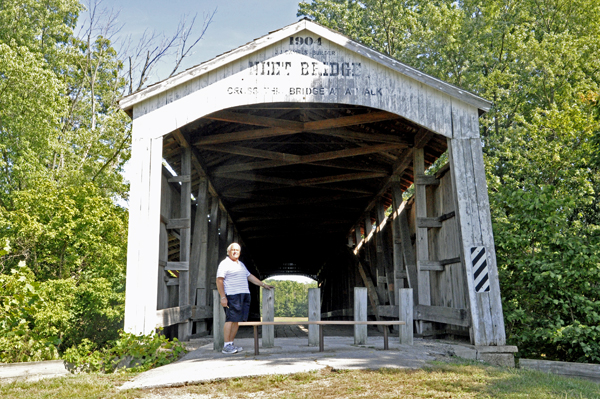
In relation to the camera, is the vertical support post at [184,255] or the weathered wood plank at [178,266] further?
the vertical support post at [184,255]

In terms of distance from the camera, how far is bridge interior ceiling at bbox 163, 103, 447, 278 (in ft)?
32.8

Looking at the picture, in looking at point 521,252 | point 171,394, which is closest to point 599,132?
point 521,252

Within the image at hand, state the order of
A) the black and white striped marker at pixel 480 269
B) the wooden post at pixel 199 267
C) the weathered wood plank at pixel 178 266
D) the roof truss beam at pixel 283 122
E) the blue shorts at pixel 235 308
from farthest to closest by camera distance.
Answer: the wooden post at pixel 199 267 < the roof truss beam at pixel 283 122 < the weathered wood plank at pixel 178 266 < the black and white striped marker at pixel 480 269 < the blue shorts at pixel 235 308

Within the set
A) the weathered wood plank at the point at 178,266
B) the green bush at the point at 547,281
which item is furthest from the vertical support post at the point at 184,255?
the green bush at the point at 547,281

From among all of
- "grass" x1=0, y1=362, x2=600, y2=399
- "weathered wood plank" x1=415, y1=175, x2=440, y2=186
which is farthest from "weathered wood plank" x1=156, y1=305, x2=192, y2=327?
"weathered wood plank" x1=415, y1=175, x2=440, y2=186

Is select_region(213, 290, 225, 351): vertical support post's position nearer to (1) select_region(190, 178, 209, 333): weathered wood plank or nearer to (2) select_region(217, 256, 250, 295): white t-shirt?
(2) select_region(217, 256, 250, 295): white t-shirt

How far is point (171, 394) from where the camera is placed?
15.4 ft

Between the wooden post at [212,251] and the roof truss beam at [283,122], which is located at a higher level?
the roof truss beam at [283,122]

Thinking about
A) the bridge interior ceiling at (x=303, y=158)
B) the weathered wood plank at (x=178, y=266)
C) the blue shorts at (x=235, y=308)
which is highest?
the bridge interior ceiling at (x=303, y=158)

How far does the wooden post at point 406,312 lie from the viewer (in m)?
7.43

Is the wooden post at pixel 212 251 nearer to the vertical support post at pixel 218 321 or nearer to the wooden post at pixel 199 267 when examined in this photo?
→ the wooden post at pixel 199 267

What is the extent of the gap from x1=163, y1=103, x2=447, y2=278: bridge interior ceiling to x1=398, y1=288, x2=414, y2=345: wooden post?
309cm

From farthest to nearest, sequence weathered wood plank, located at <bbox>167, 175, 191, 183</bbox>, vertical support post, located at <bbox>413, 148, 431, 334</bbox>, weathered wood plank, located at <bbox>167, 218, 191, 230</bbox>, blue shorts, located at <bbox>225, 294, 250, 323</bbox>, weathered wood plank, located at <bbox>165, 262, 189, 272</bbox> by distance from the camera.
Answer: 1. weathered wood plank, located at <bbox>167, 175, 191, 183</bbox>
2. weathered wood plank, located at <bbox>167, 218, 191, 230</bbox>
3. vertical support post, located at <bbox>413, 148, 431, 334</bbox>
4. weathered wood plank, located at <bbox>165, 262, 189, 272</bbox>
5. blue shorts, located at <bbox>225, 294, 250, 323</bbox>

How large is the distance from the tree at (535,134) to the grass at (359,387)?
3.77 meters
